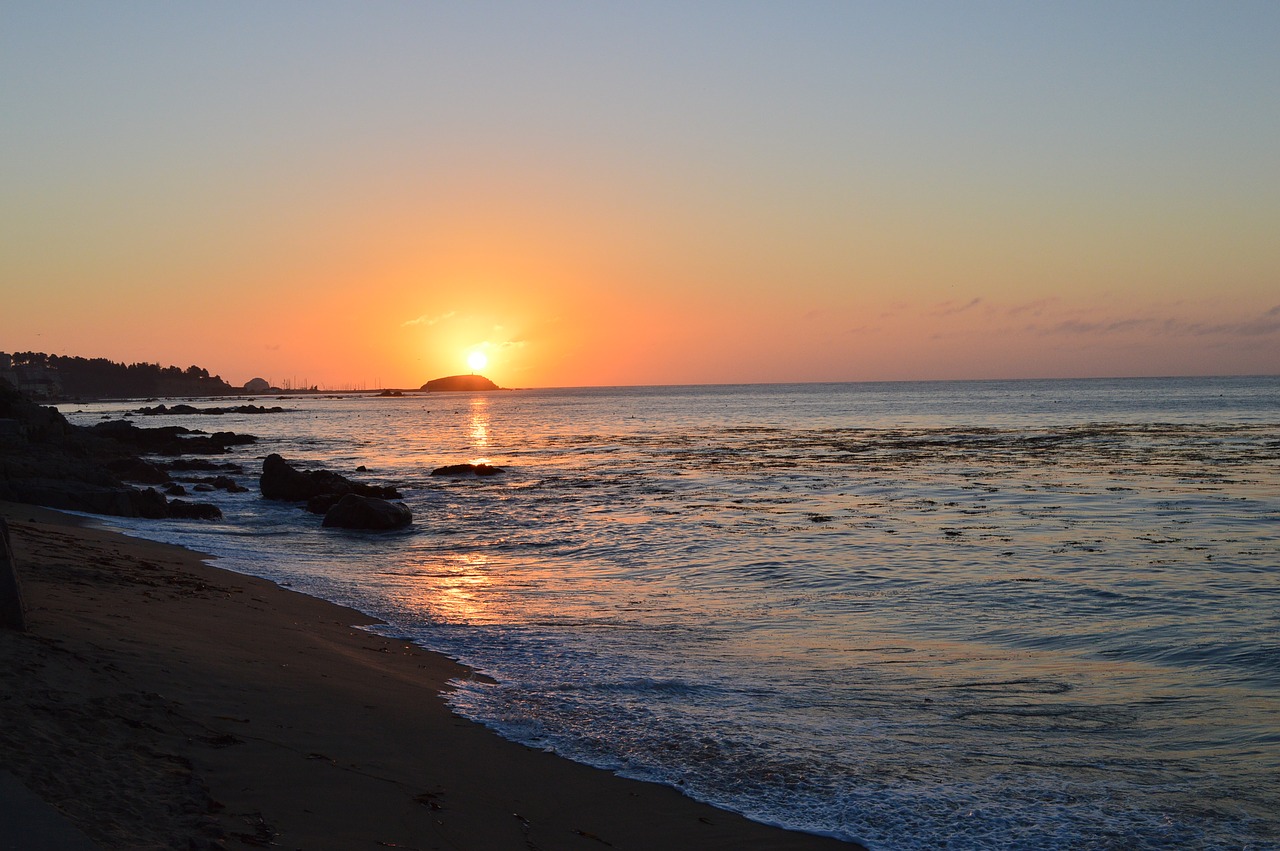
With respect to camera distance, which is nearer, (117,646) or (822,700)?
(117,646)

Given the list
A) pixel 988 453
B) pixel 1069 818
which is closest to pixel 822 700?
pixel 1069 818

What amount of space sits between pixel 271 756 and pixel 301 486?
80.3ft

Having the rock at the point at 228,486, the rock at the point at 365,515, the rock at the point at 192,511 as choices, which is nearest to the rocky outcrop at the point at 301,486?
the rock at the point at 228,486

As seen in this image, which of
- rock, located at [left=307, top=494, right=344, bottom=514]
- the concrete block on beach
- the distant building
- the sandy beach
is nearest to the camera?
the sandy beach

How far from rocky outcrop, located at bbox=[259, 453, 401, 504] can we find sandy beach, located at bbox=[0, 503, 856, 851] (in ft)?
62.4

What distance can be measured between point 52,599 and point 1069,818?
988 centimetres

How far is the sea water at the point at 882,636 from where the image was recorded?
6.58 m

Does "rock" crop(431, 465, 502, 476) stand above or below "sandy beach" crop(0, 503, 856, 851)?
below

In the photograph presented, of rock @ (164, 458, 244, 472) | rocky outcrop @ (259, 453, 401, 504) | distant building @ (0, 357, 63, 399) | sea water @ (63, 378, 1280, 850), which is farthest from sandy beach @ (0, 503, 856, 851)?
distant building @ (0, 357, 63, 399)

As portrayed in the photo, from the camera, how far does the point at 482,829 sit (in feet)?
18.5

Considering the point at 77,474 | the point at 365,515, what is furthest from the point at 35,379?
the point at 365,515

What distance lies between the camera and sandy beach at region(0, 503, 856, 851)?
16.4ft

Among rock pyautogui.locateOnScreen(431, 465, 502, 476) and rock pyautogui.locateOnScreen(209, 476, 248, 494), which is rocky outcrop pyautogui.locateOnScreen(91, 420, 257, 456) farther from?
rock pyautogui.locateOnScreen(431, 465, 502, 476)

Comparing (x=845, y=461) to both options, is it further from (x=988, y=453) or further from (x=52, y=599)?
(x=52, y=599)
